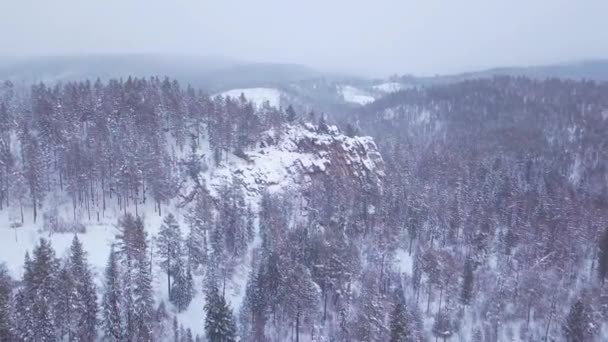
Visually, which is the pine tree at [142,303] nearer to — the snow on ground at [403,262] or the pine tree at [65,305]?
the pine tree at [65,305]

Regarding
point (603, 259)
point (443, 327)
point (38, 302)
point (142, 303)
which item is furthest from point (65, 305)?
point (603, 259)

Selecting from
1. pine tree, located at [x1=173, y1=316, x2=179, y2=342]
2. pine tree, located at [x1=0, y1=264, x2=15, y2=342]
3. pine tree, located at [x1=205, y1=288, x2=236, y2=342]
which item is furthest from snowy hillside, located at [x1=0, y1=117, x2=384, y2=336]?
pine tree, located at [x1=0, y1=264, x2=15, y2=342]

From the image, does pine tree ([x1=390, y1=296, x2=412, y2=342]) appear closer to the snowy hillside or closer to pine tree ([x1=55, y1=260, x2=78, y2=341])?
the snowy hillside

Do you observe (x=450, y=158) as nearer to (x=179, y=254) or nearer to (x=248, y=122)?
(x=248, y=122)

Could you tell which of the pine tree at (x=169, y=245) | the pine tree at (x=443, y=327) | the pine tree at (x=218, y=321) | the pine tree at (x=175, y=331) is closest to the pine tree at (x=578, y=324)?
the pine tree at (x=443, y=327)

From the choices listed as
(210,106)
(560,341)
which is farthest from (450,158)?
(210,106)

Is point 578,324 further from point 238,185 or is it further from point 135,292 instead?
point 238,185
